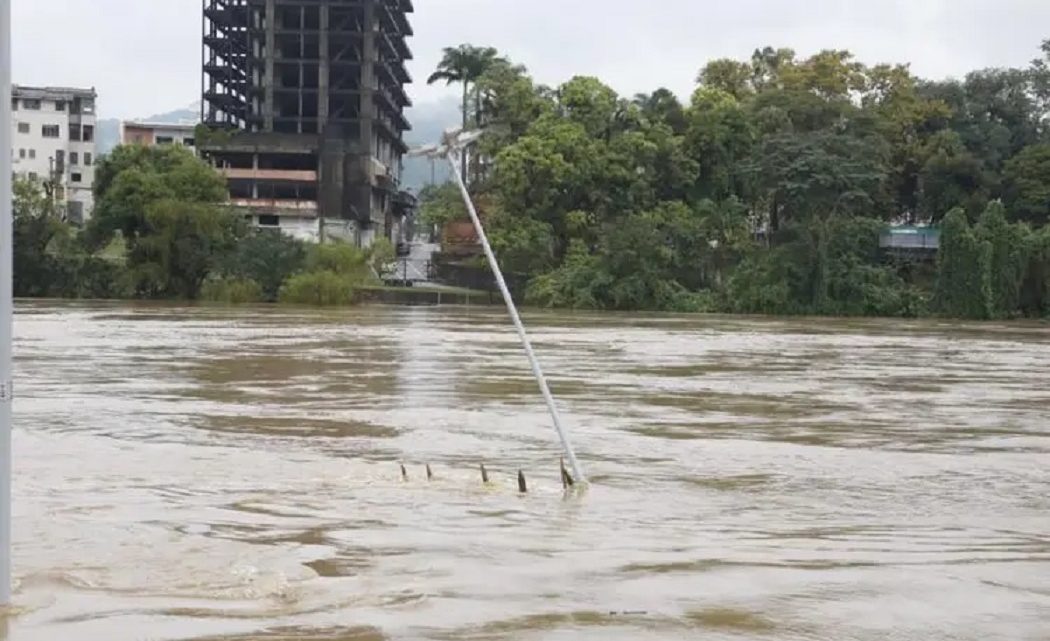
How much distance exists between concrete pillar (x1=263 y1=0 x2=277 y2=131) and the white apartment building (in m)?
21.9

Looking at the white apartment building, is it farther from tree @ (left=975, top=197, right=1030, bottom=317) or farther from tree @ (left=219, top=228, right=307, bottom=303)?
tree @ (left=975, top=197, right=1030, bottom=317)

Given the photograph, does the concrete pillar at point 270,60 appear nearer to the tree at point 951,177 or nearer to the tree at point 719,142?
the tree at point 719,142

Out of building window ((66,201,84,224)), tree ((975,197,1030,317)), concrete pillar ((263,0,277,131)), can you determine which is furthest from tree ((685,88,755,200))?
building window ((66,201,84,224))

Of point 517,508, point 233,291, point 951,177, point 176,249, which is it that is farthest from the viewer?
point 951,177

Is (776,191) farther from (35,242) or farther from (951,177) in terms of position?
(35,242)

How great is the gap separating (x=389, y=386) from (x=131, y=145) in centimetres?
5278

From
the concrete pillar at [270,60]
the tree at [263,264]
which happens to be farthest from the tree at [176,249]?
the concrete pillar at [270,60]

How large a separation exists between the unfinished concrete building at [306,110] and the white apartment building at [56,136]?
17548mm

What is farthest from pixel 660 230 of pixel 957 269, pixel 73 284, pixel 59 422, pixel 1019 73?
pixel 59 422

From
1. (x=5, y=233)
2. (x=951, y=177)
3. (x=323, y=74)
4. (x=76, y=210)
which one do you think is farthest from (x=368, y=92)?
(x=5, y=233)

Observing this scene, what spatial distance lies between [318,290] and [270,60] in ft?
92.9

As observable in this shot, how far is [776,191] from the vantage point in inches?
2416

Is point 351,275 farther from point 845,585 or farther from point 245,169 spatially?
point 845,585

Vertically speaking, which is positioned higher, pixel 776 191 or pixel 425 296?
pixel 776 191
